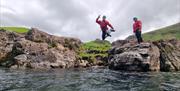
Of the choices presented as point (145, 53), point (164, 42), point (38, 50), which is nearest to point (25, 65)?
point (38, 50)

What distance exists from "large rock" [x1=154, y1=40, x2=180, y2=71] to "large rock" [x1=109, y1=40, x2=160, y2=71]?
1138 mm

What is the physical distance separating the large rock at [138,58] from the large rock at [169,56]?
3.73 ft

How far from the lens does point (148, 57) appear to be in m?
39.1

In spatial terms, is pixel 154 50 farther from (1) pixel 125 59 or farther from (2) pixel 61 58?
(2) pixel 61 58

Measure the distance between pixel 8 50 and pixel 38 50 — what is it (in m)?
8.57

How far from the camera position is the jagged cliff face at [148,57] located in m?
39.3

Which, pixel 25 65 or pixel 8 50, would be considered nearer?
pixel 25 65

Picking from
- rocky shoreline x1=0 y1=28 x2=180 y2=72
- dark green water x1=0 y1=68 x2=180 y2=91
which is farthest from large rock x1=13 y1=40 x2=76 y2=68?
dark green water x1=0 y1=68 x2=180 y2=91

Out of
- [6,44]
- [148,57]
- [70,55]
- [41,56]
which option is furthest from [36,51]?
[148,57]

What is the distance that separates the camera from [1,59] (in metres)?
52.1

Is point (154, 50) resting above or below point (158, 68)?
above

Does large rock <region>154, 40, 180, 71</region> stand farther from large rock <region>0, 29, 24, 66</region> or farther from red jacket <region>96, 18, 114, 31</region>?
large rock <region>0, 29, 24, 66</region>

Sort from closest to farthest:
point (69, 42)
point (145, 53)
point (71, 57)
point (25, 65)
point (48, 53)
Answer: point (145, 53)
point (25, 65)
point (48, 53)
point (71, 57)
point (69, 42)

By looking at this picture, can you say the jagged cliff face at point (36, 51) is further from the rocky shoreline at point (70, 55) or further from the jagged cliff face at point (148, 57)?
the jagged cliff face at point (148, 57)
